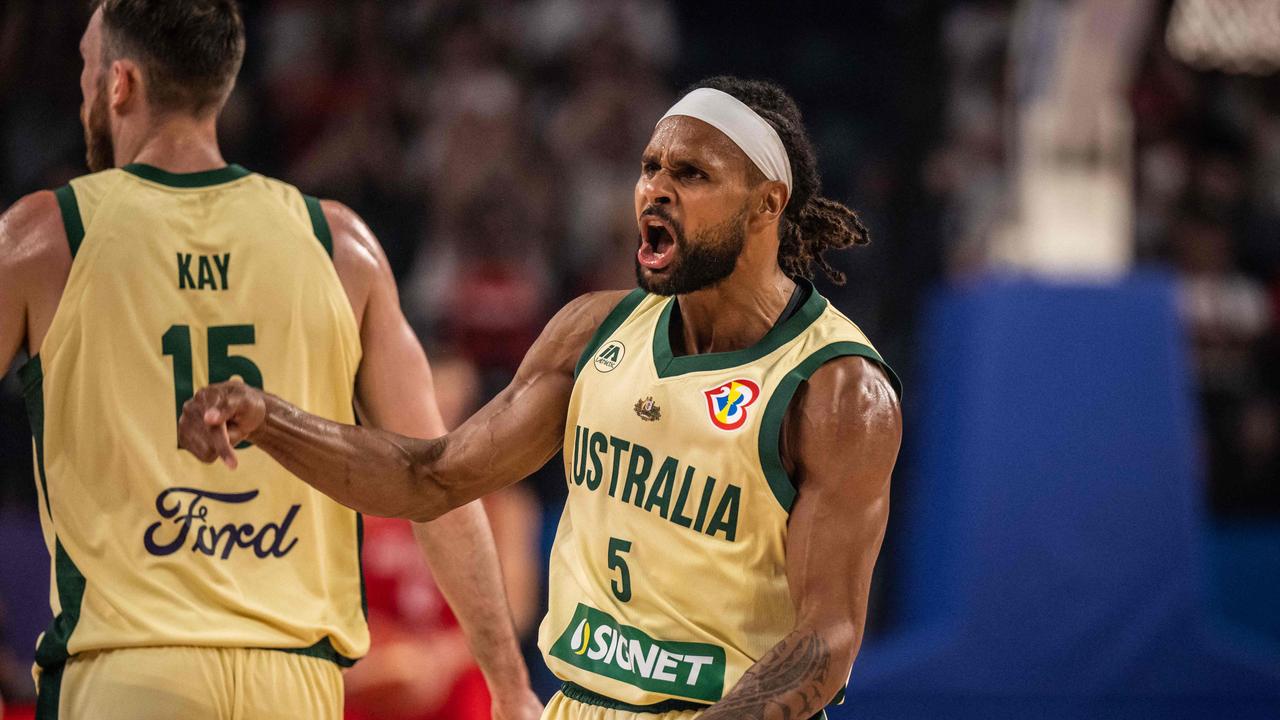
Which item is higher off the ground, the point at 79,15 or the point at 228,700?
the point at 79,15

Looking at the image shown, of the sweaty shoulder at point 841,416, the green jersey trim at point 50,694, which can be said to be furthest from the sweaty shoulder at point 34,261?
the sweaty shoulder at point 841,416

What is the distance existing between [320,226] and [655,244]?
2.93 ft

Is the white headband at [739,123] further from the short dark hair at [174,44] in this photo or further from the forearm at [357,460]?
the short dark hair at [174,44]

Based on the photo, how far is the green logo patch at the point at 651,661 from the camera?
3.16m

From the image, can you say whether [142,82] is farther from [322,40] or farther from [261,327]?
[322,40]

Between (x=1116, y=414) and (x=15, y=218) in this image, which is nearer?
(x=15, y=218)

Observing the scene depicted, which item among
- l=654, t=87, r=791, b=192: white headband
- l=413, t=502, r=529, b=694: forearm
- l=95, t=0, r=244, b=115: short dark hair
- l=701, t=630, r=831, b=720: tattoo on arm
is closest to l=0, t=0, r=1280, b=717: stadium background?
l=413, t=502, r=529, b=694: forearm

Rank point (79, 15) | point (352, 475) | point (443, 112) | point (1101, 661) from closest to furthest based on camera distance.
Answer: point (352, 475) < point (1101, 661) < point (79, 15) < point (443, 112)

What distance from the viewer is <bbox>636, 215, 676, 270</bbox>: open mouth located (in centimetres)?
333

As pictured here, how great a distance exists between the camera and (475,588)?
12.9 ft

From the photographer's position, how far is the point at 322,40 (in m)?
10.0

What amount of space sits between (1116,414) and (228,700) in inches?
192

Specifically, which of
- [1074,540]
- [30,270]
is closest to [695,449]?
[30,270]

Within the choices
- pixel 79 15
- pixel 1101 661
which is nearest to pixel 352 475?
pixel 1101 661
